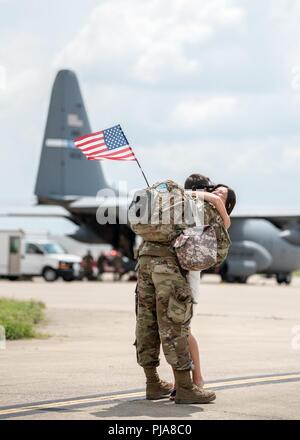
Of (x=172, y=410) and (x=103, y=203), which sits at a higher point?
(x=103, y=203)

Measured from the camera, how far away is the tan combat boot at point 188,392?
8.34 metres

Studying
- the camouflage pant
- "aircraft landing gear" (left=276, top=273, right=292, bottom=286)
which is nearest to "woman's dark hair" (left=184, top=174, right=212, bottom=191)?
the camouflage pant

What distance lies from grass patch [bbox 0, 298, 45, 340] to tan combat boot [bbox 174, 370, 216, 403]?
6.85 meters

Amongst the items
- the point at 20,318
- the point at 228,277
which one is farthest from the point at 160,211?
the point at 228,277

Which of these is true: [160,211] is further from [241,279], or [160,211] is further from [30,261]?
[241,279]

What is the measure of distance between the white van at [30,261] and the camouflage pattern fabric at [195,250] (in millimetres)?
37900

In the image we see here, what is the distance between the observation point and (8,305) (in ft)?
63.8

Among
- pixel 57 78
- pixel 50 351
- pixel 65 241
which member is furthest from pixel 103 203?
pixel 65 241

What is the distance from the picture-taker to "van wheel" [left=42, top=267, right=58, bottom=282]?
46003 millimetres
